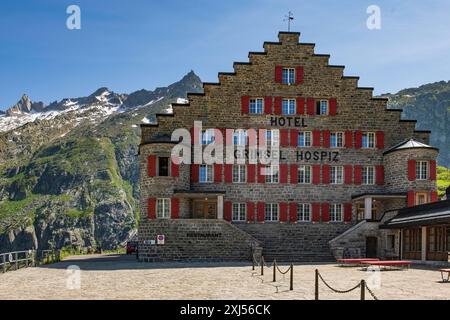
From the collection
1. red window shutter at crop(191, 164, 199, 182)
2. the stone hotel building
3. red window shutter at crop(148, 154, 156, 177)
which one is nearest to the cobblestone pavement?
red window shutter at crop(148, 154, 156, 177)

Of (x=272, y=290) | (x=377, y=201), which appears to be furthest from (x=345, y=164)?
(x=272, y=290)

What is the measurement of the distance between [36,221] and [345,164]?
147 metres

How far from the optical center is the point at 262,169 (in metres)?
42.6

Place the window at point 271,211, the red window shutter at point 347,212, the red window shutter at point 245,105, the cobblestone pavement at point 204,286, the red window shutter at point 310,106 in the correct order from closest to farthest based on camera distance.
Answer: the cobblestone pavement at point 204,286 → the window at point 271,211 → the red window shutter at point 347,212 → the red window shutter at point 245,105 → the red window shutter at point 310,106

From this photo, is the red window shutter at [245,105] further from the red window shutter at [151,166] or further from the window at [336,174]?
the red window shutter at [151,166]

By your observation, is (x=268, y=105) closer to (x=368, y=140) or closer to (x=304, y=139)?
(x=304, y=139)

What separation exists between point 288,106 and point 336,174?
6594 mm

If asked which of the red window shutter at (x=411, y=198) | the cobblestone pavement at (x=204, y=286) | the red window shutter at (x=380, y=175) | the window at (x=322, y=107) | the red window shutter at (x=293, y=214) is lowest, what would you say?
the cobblestone pavement at (x=204, y=286)

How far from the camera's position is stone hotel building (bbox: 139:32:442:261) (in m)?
40.0

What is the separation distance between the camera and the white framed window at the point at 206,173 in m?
42.0

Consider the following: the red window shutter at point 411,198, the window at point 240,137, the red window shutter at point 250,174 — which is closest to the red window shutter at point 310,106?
the window at point 240,137

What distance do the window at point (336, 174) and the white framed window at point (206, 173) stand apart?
9.54m

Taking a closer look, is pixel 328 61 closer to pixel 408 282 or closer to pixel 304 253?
pixel 304 253

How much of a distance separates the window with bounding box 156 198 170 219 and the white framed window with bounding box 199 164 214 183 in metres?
3.94
